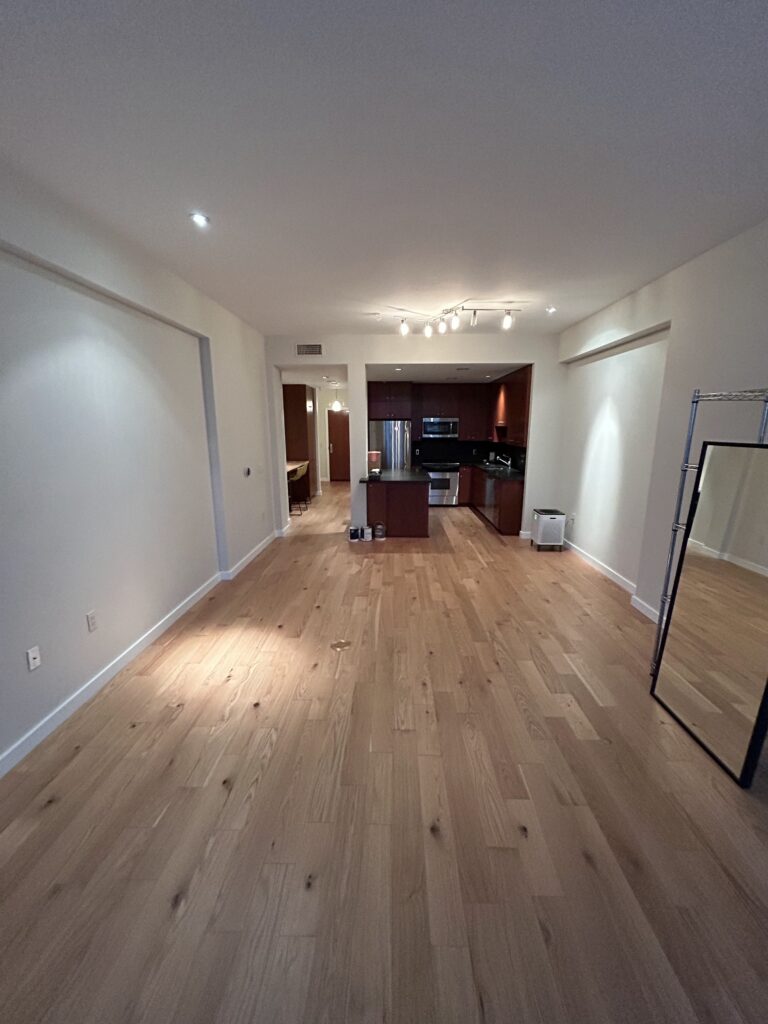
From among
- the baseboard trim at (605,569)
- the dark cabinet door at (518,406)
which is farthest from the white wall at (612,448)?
the dark cabinet door at (518,406)

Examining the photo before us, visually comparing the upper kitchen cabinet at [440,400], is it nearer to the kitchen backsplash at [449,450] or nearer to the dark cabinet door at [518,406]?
the kitchen backsplash at [449,450]

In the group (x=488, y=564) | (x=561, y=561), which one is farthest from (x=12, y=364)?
(x=561, y=561)

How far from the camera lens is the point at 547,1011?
40.4 inches

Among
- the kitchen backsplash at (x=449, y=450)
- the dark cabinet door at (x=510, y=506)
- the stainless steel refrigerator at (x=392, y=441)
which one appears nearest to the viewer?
the dark cabinet door at (x=510, y=506)

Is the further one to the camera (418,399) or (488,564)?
(418,399)

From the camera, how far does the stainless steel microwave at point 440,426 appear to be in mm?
7348

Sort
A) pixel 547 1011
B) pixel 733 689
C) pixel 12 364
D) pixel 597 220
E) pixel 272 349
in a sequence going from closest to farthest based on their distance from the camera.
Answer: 1. pixel 547 1011
2. pixel 12 364
3. pixel 733 689
4. pixel 597 220
5. pixel 272 349

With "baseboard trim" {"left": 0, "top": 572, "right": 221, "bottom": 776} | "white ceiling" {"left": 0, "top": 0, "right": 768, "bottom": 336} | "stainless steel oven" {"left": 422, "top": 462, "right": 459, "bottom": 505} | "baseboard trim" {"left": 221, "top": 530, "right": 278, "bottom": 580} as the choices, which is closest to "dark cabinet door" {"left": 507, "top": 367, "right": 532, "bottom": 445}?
"stainless steel oven" {"left": 422, "top": 462, "right": 459, "bottom": 505}

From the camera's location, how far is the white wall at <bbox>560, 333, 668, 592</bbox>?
11.3 ft

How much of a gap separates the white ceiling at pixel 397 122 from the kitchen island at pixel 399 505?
3.12 meters

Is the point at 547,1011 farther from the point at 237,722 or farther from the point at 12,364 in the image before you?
the point at 12,364

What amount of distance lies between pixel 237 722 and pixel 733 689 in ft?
8.32

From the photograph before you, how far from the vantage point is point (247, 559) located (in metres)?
4.49

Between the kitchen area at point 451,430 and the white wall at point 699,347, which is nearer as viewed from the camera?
the white wall at point 699,347
